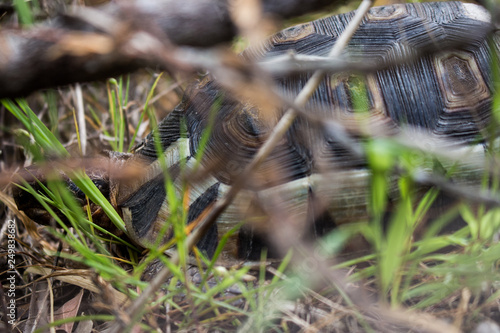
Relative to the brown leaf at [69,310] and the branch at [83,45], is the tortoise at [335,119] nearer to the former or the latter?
the brown leaf at [69,310]

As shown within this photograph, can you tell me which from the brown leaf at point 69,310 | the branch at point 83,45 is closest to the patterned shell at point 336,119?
the brown leaf at point 69,310

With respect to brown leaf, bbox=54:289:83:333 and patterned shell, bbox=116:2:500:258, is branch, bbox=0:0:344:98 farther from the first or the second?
brown leaf, bbox=54:289:83:333

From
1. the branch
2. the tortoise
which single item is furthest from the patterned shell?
the branch

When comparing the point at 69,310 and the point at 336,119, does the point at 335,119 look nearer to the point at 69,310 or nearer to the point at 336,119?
the point at 336,119

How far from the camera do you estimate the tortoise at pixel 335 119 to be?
5.18 feet

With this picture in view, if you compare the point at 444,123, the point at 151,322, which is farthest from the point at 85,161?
the point at 444,123

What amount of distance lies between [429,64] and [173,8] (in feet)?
3.66

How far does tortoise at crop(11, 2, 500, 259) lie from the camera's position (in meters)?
1.58

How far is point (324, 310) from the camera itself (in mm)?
1286

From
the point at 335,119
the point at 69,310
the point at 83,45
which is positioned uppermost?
the point at 83,45

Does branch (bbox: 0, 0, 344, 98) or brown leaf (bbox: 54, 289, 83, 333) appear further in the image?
brown leaf (bbox: 54, 289, 83, 333)

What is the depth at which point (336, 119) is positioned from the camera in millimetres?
1587

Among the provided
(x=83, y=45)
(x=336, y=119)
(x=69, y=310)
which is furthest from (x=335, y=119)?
(x=69, y=310)

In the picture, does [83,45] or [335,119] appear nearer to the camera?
[83,45]
